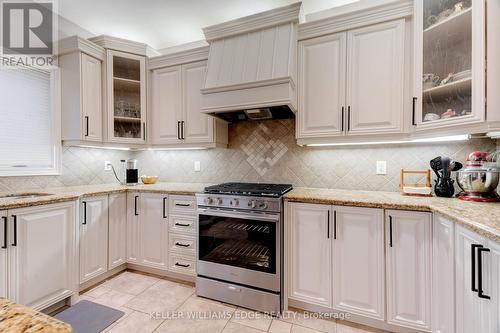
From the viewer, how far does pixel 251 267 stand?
6.39ft

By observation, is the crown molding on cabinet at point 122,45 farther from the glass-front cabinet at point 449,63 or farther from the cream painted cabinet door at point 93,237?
the glass-front cabinet at point 449,63

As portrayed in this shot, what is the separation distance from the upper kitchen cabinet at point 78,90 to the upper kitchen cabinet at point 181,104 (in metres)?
0.61

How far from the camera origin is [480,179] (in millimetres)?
1558

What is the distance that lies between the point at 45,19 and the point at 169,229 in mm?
2606

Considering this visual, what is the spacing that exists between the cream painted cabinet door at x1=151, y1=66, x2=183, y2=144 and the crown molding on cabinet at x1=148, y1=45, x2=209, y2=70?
0.06m

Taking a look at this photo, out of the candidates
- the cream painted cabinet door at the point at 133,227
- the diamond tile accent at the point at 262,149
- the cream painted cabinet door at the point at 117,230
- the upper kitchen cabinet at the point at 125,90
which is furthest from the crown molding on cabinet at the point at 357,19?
the cream painted cabinet door at the point at 117,230

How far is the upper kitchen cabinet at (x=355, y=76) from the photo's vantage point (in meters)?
1.86

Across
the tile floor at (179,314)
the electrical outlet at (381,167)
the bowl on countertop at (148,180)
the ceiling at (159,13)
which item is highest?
the ceiling at (159,13)

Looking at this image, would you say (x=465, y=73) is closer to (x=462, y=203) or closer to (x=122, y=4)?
(x=462, y=203)

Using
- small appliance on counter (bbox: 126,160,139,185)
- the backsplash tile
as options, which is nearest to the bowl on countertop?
small appliance on counter (bbox: 126,160,139,185)

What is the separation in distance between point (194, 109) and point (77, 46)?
4.32ft

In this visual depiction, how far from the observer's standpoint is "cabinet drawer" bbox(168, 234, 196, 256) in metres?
2.25

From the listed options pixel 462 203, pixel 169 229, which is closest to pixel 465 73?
pixel 462 203

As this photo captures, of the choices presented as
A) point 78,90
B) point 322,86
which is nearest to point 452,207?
point 322,86
